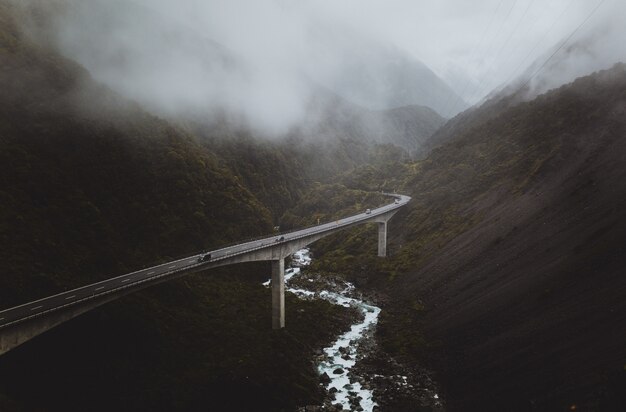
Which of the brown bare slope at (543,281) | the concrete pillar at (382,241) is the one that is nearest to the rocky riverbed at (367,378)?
the brown bare slope at (543,281)

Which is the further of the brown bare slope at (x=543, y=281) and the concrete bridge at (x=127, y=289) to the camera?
the brown bare slope at (x=543, y=281)

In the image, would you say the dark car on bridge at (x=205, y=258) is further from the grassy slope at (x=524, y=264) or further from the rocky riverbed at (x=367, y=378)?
the grassy slope at (x=524, y=264)

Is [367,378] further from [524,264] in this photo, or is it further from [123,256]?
[123,256]

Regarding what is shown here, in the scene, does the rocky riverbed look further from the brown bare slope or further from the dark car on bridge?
the dark car on bridge

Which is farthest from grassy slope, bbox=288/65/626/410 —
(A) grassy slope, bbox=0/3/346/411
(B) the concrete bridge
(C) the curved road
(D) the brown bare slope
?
(C) the curved road

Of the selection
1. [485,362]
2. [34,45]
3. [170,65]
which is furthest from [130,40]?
[485,362]

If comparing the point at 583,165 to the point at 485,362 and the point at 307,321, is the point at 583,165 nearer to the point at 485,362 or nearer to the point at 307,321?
the point at 485,362

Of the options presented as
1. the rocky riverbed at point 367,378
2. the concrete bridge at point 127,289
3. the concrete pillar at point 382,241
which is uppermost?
the concrete pillar at point 382,241
